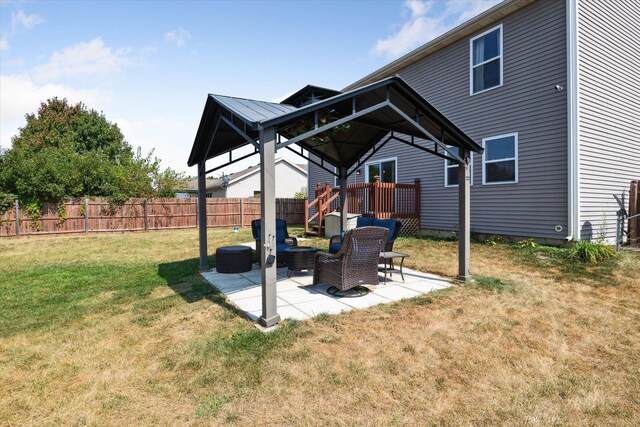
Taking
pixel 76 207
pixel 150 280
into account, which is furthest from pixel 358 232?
pixel 76 207

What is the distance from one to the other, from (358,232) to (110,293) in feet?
14.2

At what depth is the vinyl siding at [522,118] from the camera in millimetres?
8555

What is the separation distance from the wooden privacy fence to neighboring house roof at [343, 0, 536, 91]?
1054 centimetres

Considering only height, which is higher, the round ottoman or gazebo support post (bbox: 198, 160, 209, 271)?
gazebo support post (bbox: 198, 160, 209, 271)

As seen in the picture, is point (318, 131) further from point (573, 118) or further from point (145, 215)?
point (145, 215)

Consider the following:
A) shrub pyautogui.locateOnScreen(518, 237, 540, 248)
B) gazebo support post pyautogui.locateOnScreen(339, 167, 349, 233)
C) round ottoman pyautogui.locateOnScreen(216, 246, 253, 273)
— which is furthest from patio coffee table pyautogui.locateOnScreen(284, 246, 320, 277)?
shrub pyautogui.locateOnScreen(518, 237, 540, 248)

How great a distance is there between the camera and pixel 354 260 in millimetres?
4996

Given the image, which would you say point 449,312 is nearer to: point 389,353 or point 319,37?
point 389,353

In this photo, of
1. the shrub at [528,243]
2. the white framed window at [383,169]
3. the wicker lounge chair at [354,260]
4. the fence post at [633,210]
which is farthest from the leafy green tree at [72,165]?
the fence post at [633,210]

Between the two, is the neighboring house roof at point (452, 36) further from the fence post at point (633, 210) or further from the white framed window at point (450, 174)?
the fence post at point (633, 210)

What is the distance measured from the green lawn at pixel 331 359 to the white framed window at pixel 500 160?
4.43m

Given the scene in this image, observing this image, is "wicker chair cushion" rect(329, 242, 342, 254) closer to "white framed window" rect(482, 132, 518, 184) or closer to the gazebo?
the gazebo

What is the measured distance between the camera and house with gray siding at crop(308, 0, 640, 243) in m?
8.35

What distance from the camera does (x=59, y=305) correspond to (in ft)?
16.6
